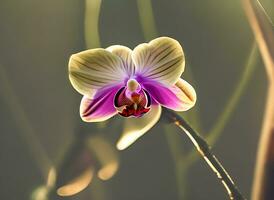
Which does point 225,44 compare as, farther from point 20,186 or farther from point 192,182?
point 20,186

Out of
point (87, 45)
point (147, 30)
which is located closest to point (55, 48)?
point (87, 45)

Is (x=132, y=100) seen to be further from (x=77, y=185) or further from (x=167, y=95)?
(x=77, y=185)

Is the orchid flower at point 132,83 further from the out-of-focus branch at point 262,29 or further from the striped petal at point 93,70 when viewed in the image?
the out-of-focus branch at point 262,29

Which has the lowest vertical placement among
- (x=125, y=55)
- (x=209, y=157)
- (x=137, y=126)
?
(x=209, y=157)

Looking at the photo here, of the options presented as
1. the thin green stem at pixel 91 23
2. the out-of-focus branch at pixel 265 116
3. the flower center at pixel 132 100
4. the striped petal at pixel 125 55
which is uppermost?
the thin green stem at pixel 91 23

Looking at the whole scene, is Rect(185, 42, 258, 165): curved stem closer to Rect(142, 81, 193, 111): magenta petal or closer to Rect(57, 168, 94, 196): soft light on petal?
Rect(142, 81, 193, 111): magenta petal

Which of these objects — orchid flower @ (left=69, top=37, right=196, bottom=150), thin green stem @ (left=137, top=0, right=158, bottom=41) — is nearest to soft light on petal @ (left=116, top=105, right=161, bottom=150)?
orchid flower @ (left=69, top=37, right=196, bottom=150)

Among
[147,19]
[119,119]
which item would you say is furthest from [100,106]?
[147,19]

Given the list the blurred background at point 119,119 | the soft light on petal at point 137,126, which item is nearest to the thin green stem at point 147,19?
the blurred background at point 119,119
